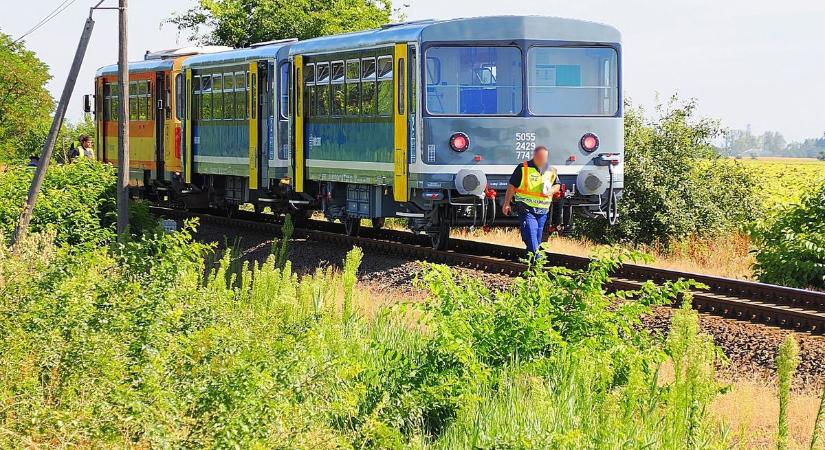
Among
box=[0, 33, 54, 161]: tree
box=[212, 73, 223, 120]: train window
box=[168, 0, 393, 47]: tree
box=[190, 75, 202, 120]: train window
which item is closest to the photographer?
box=[212, 73, 223, 120]: train window

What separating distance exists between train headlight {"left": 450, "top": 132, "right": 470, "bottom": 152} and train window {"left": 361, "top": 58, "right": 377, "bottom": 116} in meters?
1.75

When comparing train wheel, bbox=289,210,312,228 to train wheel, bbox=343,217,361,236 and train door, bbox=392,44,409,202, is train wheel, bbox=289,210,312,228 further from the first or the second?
train door, bbox=392,44,409,202

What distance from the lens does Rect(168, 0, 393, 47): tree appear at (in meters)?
40.2

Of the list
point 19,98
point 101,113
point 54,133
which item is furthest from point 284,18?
point 19,98

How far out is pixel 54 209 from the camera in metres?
19.5

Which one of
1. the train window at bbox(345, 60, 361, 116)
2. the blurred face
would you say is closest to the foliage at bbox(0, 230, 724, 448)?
the blurred face

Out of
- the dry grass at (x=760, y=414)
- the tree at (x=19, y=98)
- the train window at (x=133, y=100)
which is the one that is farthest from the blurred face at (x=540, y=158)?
the tree at (x=19, y=98)

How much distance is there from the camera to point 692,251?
23562mm

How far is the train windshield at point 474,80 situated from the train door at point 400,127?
43 cm

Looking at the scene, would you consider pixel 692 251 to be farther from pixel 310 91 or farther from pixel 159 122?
pixel 159 122

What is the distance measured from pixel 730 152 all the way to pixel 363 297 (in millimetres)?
16721

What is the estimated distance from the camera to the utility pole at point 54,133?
Answer: 18222 mm

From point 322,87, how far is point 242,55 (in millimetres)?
3700

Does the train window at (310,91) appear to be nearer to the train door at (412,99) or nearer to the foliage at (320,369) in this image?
the train door at (412,99)
